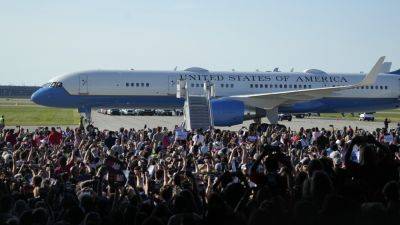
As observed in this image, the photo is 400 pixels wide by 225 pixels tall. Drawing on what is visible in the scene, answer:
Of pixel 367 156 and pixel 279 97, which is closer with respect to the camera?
pixel 367 156

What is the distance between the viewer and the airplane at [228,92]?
39.9 m

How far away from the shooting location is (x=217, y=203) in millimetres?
7430

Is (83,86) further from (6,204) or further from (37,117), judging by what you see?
(6,204)

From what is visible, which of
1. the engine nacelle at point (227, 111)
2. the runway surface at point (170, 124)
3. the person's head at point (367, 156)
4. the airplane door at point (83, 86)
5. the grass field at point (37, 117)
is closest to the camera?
the person's head at point (367, 156)

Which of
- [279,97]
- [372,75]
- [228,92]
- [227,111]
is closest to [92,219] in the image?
[227,111]

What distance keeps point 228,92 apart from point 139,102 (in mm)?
6071

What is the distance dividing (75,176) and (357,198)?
652 centimetres

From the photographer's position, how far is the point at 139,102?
135 feet

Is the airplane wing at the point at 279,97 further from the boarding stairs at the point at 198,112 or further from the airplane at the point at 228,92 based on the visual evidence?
the boarding stairs at the point at 198,112

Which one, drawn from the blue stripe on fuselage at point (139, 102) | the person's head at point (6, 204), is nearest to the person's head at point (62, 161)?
the person's head at point (6, 204)

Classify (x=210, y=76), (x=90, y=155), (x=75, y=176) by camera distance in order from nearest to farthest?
(x=75, y=176) → (x=90, y=155) → (x=210, y=76)

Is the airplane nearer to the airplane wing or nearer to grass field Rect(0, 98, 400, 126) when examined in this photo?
the airplane wing

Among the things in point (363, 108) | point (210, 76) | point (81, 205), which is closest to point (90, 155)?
point (81, 205)

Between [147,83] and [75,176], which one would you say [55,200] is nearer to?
[75,176]
